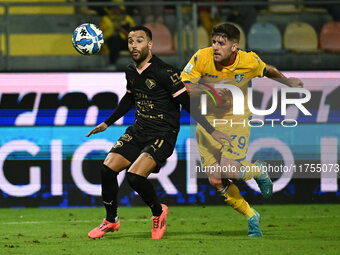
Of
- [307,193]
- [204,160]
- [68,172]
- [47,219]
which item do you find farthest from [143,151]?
[307,193]

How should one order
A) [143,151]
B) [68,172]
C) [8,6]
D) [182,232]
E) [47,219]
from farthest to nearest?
1. [8,6]
2. [68,172]
3. [47,219]
4. [182,232]
5. [143,151]

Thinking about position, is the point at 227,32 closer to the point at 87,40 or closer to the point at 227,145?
the point at 227,145

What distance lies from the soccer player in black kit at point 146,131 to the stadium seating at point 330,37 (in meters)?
4.36

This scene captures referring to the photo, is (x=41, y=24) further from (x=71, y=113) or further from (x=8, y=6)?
(x=71, y=113)

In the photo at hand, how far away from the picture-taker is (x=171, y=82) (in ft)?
21.7

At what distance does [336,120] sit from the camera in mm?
9680

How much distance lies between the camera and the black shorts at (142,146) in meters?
6.66

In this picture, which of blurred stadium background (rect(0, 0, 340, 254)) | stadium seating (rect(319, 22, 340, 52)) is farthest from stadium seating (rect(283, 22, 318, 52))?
stadium seating (rect(319, 22, 340, 52))

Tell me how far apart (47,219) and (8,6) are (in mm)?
3345

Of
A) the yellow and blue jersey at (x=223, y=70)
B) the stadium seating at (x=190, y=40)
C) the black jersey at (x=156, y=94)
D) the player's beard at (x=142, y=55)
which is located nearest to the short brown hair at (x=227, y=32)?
the yellow and blue jersey at (x=223, y=70)

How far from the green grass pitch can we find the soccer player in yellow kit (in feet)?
1.51

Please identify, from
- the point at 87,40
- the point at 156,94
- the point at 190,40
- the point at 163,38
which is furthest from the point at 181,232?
the point at 163,38

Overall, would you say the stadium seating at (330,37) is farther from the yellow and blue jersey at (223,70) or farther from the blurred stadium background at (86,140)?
the yellow and blue jersey at (223,70)

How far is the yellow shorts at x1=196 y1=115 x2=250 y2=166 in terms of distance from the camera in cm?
687
